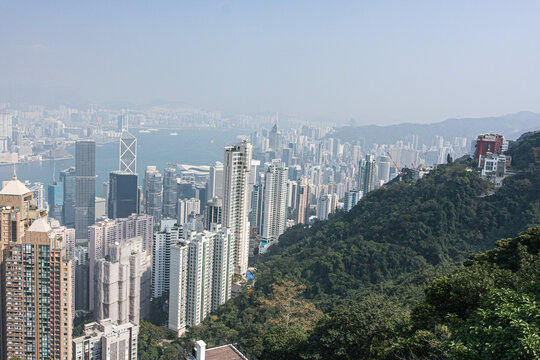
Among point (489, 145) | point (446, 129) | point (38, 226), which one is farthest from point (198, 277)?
point (446, 129)

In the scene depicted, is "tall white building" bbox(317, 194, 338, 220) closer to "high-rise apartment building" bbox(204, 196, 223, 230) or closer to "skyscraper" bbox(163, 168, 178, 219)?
"skyscraper" bbox(163, 168, 178, 219)

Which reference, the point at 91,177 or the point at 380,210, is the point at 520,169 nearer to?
the point at 380,210

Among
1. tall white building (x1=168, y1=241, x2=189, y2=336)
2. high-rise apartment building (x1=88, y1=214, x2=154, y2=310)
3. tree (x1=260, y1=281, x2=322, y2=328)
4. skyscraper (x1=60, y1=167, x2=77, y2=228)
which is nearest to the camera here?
tree (x1=260, y1=281, x2=322, y2=328)

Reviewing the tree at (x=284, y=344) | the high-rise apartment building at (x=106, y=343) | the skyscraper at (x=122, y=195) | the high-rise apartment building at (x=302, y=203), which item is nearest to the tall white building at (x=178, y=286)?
the high-rise apartment building at (x=106, y=343)

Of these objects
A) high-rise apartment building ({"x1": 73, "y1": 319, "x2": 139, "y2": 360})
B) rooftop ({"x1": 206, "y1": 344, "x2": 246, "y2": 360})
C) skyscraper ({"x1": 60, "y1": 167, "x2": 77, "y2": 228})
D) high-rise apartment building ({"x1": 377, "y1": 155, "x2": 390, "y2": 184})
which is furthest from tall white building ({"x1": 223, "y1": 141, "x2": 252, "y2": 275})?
high-rise apartment building ({"x1": 377, "y1": 155, "x2": 390, "y2": 184})

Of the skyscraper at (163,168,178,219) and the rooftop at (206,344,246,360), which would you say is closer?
the rooftop at (206,344,246,360)

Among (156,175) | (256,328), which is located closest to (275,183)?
(156,175)
